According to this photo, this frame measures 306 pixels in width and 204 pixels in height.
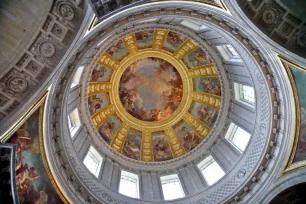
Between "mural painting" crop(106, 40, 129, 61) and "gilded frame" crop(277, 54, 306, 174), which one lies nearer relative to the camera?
"gilded frame" crop(277, 54, 306, 174)

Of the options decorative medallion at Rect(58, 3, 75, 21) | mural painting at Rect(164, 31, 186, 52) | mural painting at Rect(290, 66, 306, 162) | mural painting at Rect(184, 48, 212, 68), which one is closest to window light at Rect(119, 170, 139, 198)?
mural painting at Rect(184, 48, 212, 68)

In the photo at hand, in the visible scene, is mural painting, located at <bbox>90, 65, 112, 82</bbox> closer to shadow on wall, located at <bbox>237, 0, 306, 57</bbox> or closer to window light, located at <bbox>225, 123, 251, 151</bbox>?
window light, located at <bbox>225, 123, 251, 151</bbox>

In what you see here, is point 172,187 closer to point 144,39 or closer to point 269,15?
point 144,39

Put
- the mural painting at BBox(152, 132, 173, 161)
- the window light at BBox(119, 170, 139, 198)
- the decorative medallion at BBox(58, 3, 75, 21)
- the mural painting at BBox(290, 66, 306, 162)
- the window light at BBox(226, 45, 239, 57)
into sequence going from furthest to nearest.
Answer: the mural painting at BBox(152, 132, 173, 161)
the window light at BBox(119, 170, 139, 198)
the window light at BBox(226, 45, 239, 57)
the mural painting at BBox(290, 66, 306, 162)
the decorative medallion at BBox(58, 3, 75, 21)

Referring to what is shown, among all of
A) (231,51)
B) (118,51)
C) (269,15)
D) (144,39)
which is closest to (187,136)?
(231,51)

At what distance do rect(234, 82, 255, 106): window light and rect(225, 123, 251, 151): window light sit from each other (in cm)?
177

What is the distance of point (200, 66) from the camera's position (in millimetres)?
23281

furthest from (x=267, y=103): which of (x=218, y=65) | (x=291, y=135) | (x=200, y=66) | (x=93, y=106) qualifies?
(x=93, y=106)

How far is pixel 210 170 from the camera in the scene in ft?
64.8

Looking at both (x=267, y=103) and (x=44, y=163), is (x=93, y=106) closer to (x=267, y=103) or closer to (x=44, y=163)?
(x=44, y=163)

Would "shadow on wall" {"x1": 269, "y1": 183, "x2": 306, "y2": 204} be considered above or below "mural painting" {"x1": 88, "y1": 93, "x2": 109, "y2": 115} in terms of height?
above

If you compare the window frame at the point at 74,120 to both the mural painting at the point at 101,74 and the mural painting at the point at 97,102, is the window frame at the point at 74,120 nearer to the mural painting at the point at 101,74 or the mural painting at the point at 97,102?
the mural painting at the point at 97,102

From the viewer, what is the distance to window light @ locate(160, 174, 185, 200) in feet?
62.3

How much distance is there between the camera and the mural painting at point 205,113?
73.7 ft
